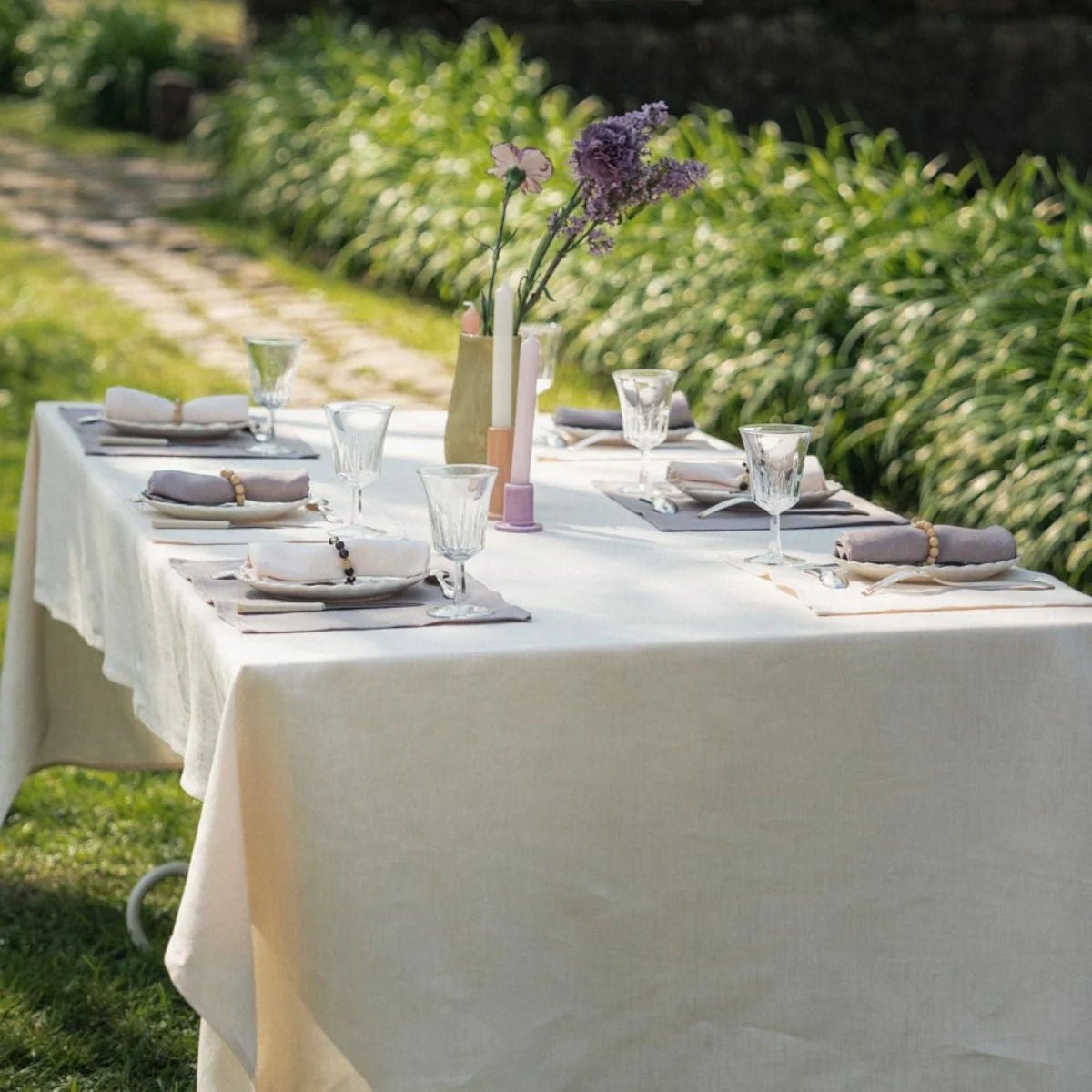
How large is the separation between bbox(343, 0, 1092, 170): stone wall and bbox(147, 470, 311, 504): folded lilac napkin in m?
5.45

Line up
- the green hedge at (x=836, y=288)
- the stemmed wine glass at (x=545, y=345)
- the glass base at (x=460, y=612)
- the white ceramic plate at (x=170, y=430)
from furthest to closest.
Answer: the green hedge at (x=836, y=288), the white ceramic plate at (x=170, y=430), the stemmed wine glass at (x=545, y=345), the glass base at (x=460, y=612)

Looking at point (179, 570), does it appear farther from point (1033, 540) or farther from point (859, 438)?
point (859, 438)

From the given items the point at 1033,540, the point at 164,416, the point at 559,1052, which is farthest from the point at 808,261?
the point at 559,1052

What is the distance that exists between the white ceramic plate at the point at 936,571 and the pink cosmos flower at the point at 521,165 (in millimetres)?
711

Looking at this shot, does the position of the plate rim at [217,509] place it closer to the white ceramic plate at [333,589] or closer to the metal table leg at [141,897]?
the white ceramic plate at [333,589]

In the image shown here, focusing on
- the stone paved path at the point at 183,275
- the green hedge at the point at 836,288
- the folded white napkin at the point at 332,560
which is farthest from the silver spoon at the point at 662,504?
the stone paved path at the point at 183,275

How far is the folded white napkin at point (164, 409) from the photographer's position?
3.07 m

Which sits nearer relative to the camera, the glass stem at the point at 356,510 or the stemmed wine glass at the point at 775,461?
the stemmed wine glass at the point at 775,461

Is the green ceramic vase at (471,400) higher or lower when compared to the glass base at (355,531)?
higher

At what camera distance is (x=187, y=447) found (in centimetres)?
305

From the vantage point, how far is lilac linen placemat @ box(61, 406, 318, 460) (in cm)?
298

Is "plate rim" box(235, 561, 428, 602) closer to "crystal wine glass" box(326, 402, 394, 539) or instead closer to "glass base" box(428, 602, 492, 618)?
"glass base" box(428, 602, 492, 618)

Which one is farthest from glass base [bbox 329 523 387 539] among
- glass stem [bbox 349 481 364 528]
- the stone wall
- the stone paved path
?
the stone wall

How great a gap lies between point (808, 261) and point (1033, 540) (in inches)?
71.1
